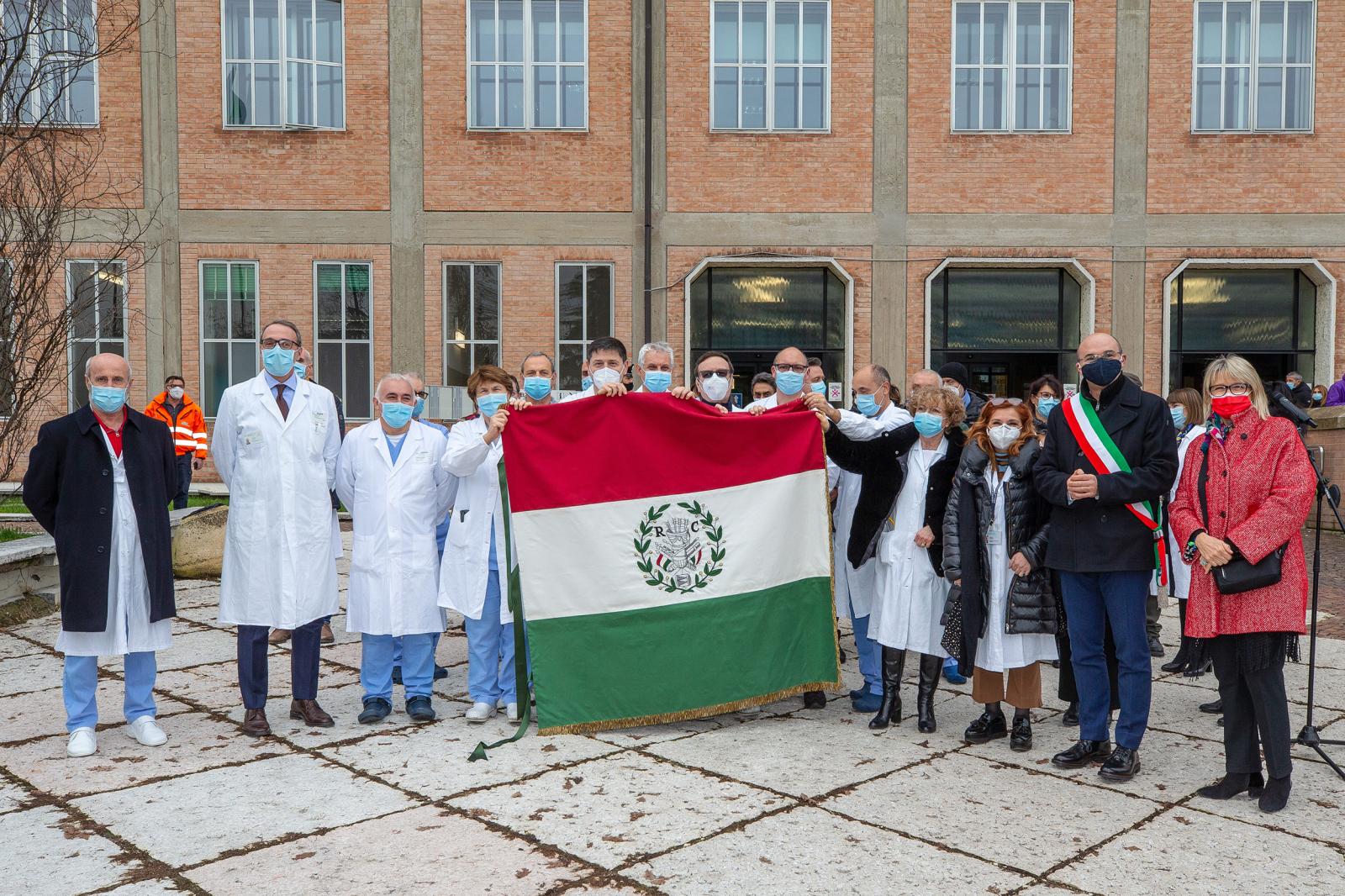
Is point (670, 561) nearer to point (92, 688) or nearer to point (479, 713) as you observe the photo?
point (479, 713)

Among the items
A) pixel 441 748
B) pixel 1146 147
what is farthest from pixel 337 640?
pixel 1146 147

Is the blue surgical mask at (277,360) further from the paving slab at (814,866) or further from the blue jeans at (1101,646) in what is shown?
the blue jeans at (1101,646)

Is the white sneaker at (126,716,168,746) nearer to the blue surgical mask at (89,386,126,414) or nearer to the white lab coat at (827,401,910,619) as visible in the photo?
the blue surgical mask at (89,386,126,414)

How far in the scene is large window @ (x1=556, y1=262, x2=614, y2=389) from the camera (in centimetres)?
1934

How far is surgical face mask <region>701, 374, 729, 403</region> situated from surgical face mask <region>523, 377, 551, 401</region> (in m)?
0.98

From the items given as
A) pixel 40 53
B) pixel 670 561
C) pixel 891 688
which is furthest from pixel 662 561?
pixel 40 53

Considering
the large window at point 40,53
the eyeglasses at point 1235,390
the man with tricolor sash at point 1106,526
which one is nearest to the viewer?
the eyeglasses at point 1235,390

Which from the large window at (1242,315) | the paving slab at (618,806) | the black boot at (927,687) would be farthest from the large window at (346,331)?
the paving slab at (618,806)

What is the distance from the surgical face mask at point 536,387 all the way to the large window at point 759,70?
1378cm

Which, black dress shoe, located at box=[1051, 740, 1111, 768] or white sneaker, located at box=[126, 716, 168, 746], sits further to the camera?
white sneaker, located at box=[126, 716, 168, 746]

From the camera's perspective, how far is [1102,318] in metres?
19.5

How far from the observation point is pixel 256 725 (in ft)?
19.2

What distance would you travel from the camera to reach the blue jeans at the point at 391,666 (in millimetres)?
6238

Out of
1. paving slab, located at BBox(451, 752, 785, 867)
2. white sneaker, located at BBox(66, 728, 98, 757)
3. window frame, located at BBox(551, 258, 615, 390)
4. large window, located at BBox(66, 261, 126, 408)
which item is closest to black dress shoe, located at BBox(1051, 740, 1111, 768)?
paving slab, located at BBox(451, 752, 785, 867)
